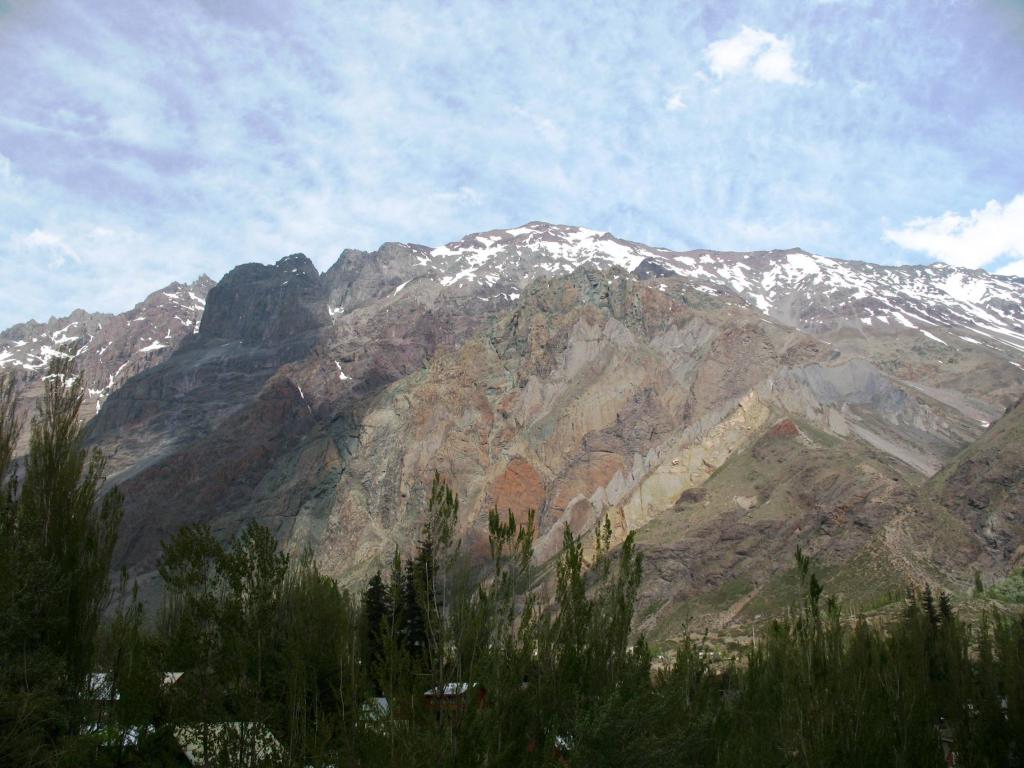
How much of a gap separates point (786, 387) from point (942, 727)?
14048cm

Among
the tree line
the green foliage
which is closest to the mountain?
the tree line

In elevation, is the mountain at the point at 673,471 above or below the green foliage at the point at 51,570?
above

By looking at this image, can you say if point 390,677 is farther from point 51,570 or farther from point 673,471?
point 673,471

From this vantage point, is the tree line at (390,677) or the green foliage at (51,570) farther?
the green foliage at (51,570)

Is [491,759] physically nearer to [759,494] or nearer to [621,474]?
[759,494]

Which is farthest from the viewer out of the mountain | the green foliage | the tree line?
the mountain

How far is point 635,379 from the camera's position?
180375 mm

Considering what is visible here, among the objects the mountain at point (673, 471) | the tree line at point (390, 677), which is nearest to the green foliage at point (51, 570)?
A: the tree line at point (390, 677)

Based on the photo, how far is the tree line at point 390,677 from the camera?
1794 cm

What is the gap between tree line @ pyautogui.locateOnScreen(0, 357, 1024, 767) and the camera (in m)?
17.9

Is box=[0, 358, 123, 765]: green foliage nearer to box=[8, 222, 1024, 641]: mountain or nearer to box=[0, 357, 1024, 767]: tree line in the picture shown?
box=[0, 357, 1024, 767]: tree line

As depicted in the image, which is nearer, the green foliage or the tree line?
the tree line

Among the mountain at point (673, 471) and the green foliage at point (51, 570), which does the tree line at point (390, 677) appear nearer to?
the green foliage at point (51, 570)

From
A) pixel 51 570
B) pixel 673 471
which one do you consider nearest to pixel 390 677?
pixel 51 570
